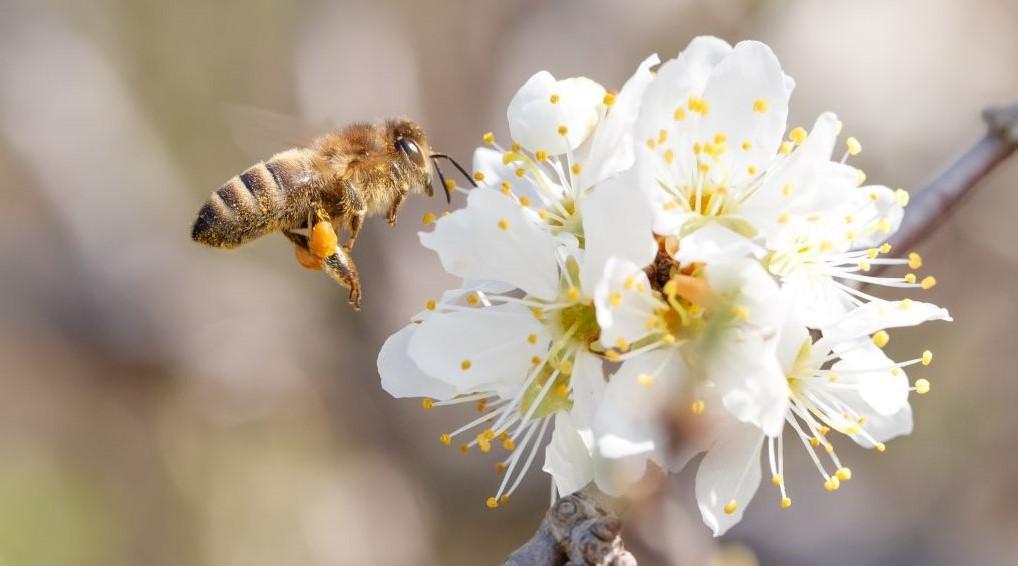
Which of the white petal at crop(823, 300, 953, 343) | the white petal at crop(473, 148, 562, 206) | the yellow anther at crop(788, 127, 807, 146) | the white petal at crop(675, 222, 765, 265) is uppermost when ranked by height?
the yellow anther at crop(788, 127, 807, 146)

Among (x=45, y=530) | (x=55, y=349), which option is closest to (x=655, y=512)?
(x=45, y=530)

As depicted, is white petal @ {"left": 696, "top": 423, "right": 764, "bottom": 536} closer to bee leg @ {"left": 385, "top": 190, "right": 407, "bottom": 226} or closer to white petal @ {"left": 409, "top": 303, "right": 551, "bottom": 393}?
white petal @ {"left": 409, "top": 303, "right": 551, "bottom": 393}

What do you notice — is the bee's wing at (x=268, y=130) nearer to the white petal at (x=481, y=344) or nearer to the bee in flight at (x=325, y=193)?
the bee in flight at (x=325, y=193)

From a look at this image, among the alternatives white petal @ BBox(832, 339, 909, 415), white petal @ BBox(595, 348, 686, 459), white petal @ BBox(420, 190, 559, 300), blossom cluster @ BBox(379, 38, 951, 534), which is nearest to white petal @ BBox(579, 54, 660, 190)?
blossom cluster @ BBox(379, 38, 951, 534)

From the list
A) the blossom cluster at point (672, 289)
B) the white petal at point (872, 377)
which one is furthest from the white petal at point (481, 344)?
the white petal at point (872, 377)

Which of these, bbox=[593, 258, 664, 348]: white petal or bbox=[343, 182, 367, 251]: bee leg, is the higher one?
bbox=[593, 258, 664, 348]: white petal

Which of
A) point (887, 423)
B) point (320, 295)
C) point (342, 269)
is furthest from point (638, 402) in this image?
point (320, 295)
